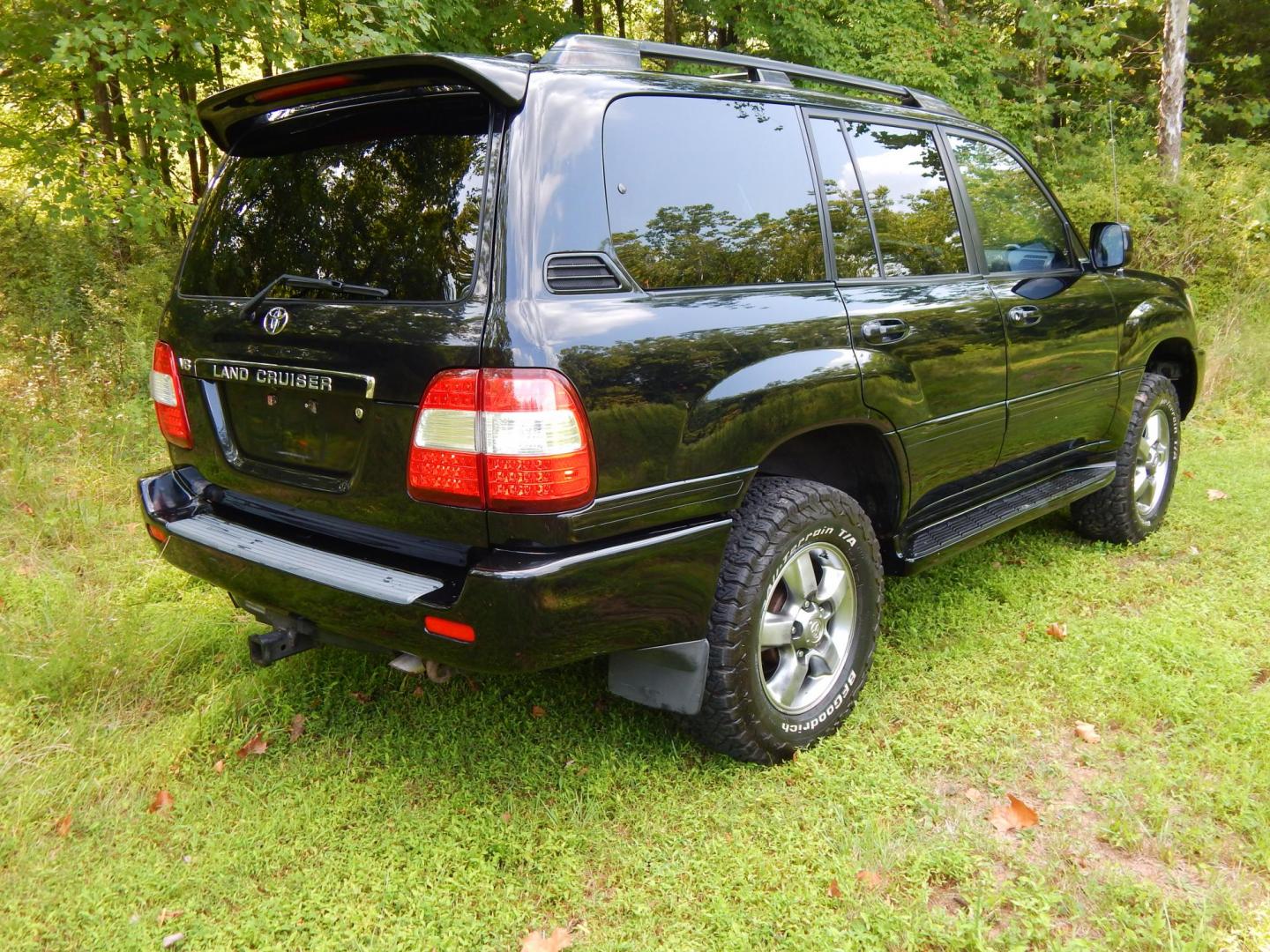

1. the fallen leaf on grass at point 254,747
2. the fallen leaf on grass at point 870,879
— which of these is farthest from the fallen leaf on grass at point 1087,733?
the fallen leaf on grass at point 254,747

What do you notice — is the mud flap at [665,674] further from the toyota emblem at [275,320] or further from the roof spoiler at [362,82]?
the roof spoiler at [362,82]

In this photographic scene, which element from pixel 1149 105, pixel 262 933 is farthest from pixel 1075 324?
pixel 1149 105

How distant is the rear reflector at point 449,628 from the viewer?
6.99 feet

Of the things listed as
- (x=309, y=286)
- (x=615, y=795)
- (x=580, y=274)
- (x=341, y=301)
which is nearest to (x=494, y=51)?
(x=309, y=286)

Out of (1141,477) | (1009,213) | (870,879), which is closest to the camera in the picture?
(870,879)

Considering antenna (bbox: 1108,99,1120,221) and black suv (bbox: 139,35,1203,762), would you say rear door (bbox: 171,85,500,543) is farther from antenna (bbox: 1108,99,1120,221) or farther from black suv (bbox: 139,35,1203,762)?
antenna (bbox: 1108,99,1120,221)

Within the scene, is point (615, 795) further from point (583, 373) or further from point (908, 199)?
point (908, 199)

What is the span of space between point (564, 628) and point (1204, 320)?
9302mm

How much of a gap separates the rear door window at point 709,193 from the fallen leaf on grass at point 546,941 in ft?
5.36

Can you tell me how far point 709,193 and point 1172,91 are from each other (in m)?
11.3

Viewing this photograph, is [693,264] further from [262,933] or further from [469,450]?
[262,933]

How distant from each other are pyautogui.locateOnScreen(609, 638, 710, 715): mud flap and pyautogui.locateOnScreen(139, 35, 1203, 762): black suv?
0.01 metres

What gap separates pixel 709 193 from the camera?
2.57m

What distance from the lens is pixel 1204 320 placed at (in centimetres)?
909
